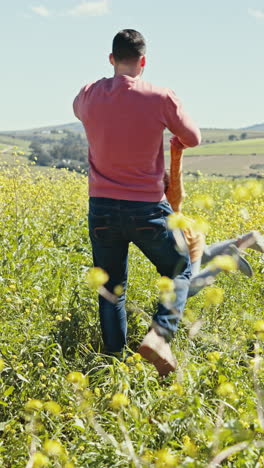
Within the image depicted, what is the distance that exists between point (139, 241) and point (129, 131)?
609 mm

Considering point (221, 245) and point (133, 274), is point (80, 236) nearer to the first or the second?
point (133, 274)

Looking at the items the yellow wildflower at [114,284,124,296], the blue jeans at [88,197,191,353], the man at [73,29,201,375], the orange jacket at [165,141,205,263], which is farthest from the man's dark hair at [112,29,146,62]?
the yellow wildflower at [114,284,124,296]

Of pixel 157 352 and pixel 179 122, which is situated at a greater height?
pixel 179 122

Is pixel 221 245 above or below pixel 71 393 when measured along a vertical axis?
above

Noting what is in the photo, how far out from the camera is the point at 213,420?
2836 mm

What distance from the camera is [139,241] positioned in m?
3.14

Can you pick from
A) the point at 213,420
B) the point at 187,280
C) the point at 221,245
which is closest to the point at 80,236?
the point at 221,245

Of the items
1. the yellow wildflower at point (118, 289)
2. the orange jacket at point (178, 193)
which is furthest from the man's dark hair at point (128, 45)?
the yellow wildflower at point (118, 289)

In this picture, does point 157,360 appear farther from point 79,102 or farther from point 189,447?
point 79,102

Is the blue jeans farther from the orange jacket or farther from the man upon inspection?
the orange jacket

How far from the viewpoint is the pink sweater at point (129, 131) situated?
2.91m

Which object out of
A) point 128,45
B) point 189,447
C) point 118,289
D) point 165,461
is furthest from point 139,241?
point 165,461

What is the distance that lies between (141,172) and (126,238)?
387 mm

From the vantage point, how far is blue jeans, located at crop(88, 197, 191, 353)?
3059mm
